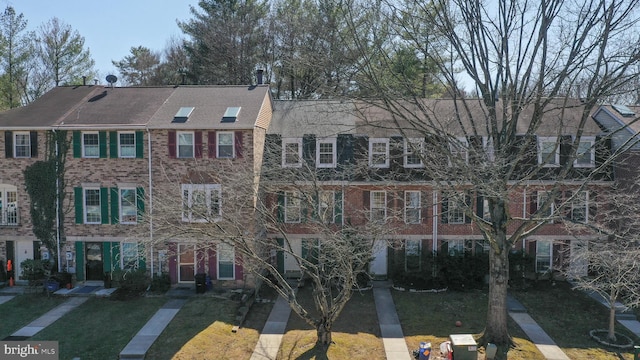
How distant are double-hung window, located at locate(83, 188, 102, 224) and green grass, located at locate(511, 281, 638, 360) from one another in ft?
63.4

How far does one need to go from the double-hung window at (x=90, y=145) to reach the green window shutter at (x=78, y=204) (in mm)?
1666

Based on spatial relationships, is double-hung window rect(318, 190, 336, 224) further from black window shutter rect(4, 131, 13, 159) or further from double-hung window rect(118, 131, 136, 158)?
black window shutter rect(4, 131, 13, 159)

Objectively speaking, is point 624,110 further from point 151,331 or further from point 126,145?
point 126,145

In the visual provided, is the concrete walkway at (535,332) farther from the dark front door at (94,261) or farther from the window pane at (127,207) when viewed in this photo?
the dark front door at (94,261)

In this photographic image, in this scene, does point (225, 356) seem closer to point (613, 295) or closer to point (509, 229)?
point (613, 295)

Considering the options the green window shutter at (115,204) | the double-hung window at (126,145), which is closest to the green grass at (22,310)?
the green window shutter at (115,204)

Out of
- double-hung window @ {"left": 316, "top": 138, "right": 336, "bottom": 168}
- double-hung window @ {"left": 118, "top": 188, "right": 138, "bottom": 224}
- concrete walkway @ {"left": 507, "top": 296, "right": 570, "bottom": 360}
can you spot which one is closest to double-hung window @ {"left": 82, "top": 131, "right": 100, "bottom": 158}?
double-hung window @ {"left": 118, "top": 188, "right": 138, "bottom": 224}

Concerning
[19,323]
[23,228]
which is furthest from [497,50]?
[23,228]

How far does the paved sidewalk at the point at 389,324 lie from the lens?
15.1 meters

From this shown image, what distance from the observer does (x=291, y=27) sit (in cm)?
3334

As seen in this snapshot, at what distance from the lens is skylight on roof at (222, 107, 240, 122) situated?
2120 centimetres

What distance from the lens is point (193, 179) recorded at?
21.1 meters

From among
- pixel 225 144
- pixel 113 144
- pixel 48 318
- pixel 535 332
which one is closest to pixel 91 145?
pixel 113 144

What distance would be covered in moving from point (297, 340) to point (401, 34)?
10880 mm
